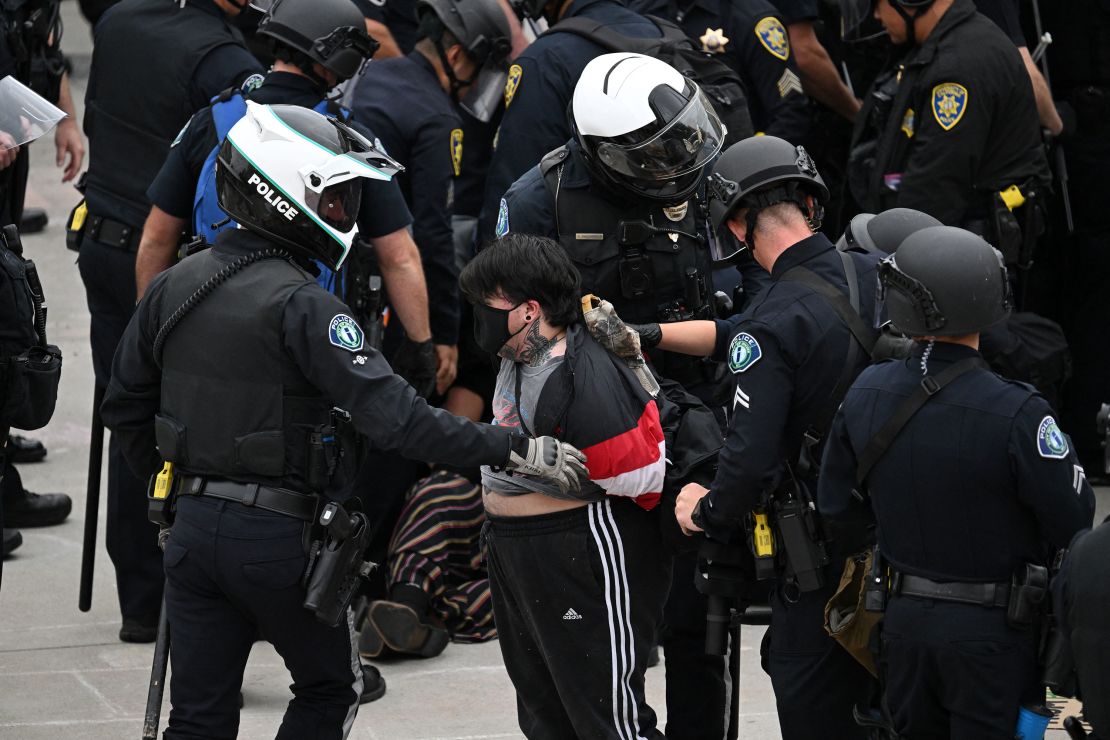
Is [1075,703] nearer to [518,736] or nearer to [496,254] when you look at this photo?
[518,736]

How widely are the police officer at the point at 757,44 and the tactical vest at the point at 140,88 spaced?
82.6 inches

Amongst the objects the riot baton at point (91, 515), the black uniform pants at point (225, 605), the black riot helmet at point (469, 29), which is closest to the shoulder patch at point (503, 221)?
the black uniform pants at point (225, 605)

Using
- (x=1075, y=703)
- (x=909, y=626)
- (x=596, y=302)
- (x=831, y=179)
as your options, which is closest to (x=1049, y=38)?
(x=831, y=179)

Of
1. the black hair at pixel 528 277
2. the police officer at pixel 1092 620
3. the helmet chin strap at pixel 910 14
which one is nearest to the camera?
the police officer at pixel 1092 620

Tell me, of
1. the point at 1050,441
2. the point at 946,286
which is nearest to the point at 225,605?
the point at 946,286

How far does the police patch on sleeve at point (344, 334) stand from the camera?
12.7 feet

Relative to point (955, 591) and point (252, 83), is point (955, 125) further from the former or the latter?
point (955, 591)

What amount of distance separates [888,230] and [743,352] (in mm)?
808

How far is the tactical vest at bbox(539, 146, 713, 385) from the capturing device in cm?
465

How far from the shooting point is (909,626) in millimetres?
3672

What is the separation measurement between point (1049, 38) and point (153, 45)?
150 inches

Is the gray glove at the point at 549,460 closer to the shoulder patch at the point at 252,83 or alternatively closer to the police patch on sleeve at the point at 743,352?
the police patch on sleeve at the point at 743,352

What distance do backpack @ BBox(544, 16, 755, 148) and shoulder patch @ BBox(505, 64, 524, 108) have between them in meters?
0.21

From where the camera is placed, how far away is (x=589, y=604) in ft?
12.8
